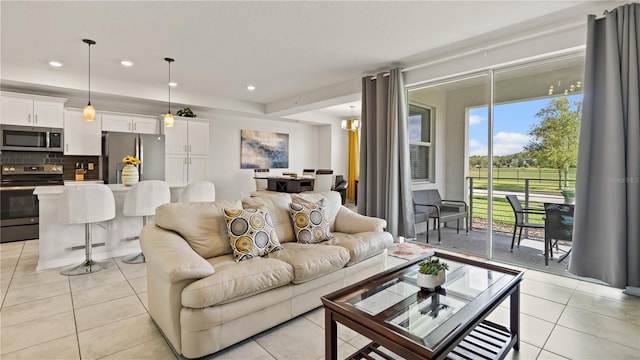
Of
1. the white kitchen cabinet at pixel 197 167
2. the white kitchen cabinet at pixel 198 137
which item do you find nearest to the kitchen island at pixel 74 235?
the white kitchen cabinet at pixel 197 167

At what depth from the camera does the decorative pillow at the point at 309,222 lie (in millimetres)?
2869

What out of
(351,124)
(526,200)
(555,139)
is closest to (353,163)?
(351,124)

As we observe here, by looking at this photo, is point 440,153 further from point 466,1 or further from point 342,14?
point 342,14

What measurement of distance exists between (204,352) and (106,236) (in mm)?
2970

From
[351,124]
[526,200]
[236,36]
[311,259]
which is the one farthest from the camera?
[351,124]

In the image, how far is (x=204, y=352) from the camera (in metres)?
1.81

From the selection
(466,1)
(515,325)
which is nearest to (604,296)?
(515,325)

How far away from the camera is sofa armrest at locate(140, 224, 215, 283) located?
1768mm

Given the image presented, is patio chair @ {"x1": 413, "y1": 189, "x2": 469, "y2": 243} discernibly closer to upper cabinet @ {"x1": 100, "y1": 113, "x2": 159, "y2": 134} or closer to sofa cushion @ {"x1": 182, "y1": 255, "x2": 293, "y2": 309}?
sofa cushion @ {"x1": 182, "y1": 255, "x2": 293, "y2": 309}

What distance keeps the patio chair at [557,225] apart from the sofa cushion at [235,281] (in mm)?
3056

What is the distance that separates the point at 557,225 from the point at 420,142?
2.07 metres

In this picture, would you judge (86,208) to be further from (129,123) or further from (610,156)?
(610,156)

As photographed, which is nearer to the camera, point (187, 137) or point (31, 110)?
point (31, 110)

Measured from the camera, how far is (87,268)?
3422mm
